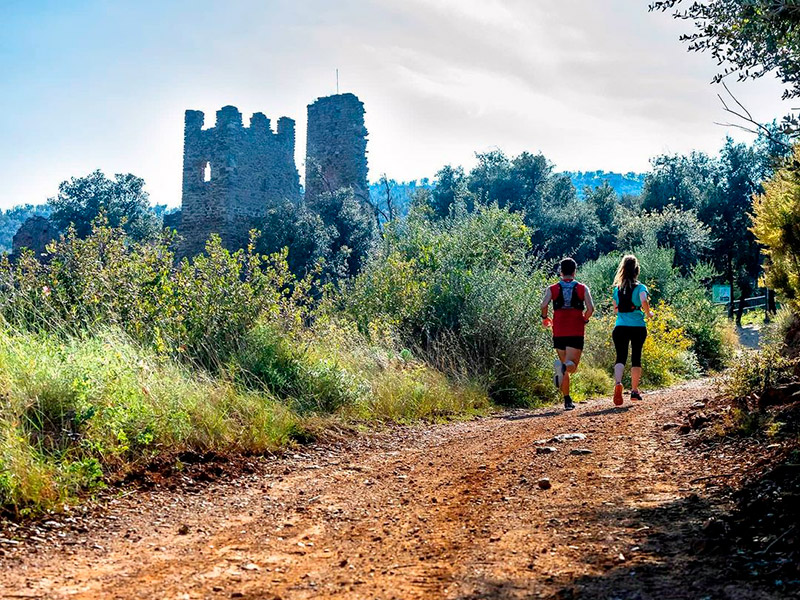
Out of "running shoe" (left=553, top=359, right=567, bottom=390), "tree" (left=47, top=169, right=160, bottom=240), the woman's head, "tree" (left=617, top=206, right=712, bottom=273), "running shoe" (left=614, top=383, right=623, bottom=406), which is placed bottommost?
"running shoe" (left=614, top=383, right=623, bottom=406)

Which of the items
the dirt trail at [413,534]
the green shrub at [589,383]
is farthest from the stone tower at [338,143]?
the dirt trail at [413,534]

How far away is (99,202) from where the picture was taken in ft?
159

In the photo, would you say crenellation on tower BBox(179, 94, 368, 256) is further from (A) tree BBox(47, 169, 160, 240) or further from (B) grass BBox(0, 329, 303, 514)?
(B) grass BBox(0, 329, 303, 514)

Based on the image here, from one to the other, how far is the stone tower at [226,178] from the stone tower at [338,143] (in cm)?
262

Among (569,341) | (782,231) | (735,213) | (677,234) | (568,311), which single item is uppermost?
(735,213)

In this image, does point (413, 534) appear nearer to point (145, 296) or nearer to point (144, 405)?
point (144, 405)

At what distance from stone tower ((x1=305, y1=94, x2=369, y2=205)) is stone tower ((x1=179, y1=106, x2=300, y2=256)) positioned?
103 inches

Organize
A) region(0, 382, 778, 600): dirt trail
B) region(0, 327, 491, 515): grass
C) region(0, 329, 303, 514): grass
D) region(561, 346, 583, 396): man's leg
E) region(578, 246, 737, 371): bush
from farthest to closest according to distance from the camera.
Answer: region(578, 246, 737, 371): bush < region(561, 346, 583, 396): man's leg < region(0, 327, 491, 515): grass < region(0, 329, 303, 514): grass < region(0, 382, 778, 600): dirt trail

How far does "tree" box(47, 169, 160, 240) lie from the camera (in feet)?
154

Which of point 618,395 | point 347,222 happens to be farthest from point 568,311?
point 347,222

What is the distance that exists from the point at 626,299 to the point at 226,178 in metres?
33.3

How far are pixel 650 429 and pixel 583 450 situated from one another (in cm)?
136

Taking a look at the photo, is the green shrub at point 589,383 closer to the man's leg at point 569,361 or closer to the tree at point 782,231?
the man's leg at point 569,361

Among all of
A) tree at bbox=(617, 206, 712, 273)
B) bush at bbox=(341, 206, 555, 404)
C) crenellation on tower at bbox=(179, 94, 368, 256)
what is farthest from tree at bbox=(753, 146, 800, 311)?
crenellation on tower at bbox=(179, 94, 368, 256)
